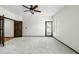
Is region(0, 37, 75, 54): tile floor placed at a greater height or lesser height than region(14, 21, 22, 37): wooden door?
lesser

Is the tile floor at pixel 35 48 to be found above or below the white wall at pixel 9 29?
below

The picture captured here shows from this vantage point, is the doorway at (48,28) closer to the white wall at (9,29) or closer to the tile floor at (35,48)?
the white wall at (9,29)

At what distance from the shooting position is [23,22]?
40.3 ft

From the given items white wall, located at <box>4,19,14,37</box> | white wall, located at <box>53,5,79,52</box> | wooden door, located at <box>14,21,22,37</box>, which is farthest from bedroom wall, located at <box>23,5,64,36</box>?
white wall, located at <box>53,5,79,52</box>

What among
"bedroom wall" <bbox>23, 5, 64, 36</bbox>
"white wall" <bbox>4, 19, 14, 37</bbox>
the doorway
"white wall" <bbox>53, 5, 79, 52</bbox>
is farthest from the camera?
the doorway

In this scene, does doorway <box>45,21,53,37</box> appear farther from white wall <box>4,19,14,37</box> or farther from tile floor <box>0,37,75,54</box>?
tile floor <box>0,37,75,54</box>

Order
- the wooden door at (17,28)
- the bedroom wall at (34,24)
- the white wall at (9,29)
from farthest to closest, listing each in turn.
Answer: the bedroom wall at (34,24)
the white wall at (9,29)
the wooden door at (17,28)

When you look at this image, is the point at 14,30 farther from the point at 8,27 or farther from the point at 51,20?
the point at 51,20

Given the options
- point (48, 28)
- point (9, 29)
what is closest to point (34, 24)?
point (48, 28)

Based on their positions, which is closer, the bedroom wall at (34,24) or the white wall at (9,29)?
the white wall at (9,29)

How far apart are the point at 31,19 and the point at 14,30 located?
2.62m

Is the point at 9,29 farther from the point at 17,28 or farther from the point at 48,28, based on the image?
the point at 48,28

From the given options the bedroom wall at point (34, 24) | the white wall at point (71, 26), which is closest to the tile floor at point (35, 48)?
the white wall at point (71, 26)

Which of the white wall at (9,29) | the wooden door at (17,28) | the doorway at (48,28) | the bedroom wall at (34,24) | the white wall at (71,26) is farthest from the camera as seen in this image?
the doorway at (48,28)
